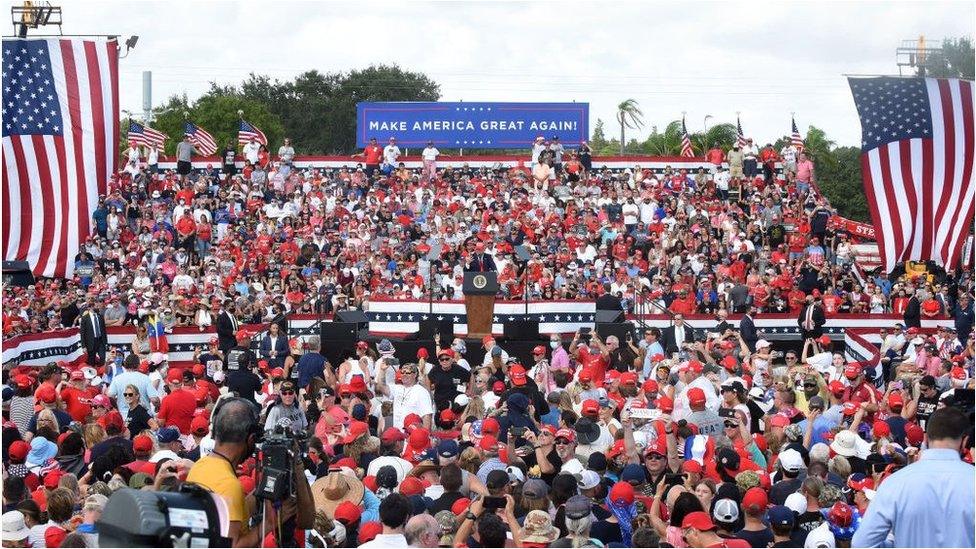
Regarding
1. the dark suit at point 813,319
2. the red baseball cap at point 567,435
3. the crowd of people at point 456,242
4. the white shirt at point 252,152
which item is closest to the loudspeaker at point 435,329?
the crowd of people at point 456,242

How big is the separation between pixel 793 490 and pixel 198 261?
78.0 ft

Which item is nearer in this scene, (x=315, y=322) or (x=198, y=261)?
(x=315, y=322)

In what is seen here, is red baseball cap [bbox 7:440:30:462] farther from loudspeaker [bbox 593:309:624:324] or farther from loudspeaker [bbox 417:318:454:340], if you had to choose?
loudspeaker [bbox 593:309:624:324]

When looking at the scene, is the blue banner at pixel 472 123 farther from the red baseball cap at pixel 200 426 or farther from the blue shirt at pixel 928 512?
the blue shirt at pixel 928 512

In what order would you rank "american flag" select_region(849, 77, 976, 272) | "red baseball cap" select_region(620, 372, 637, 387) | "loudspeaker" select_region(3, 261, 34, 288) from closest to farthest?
"red baseball cap" select_region(620, 372, 637, 387) < "american flag" select_region(849, 77, 976, 272) < "loudspeaker" select_region(3, 261, 34, 288)

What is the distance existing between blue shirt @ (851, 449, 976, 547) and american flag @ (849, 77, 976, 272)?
496 inches

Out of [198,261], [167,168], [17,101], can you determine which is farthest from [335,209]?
[17,101]

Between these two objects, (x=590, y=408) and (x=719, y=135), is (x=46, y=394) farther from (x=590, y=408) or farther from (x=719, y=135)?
(x=719, y=135)

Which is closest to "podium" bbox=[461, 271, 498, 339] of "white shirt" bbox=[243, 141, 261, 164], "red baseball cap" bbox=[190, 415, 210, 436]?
"red baseball cap" bbox=[190, 415, 210, 436]

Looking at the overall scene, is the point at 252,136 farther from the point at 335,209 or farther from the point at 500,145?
the point at 500,145

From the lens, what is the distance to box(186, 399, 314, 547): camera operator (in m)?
5.93

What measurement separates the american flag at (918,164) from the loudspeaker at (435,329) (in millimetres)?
7204

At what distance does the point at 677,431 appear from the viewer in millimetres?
11242

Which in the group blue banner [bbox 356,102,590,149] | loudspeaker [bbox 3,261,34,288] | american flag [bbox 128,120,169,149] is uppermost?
blue banner [bbox 356,102,590,149]
